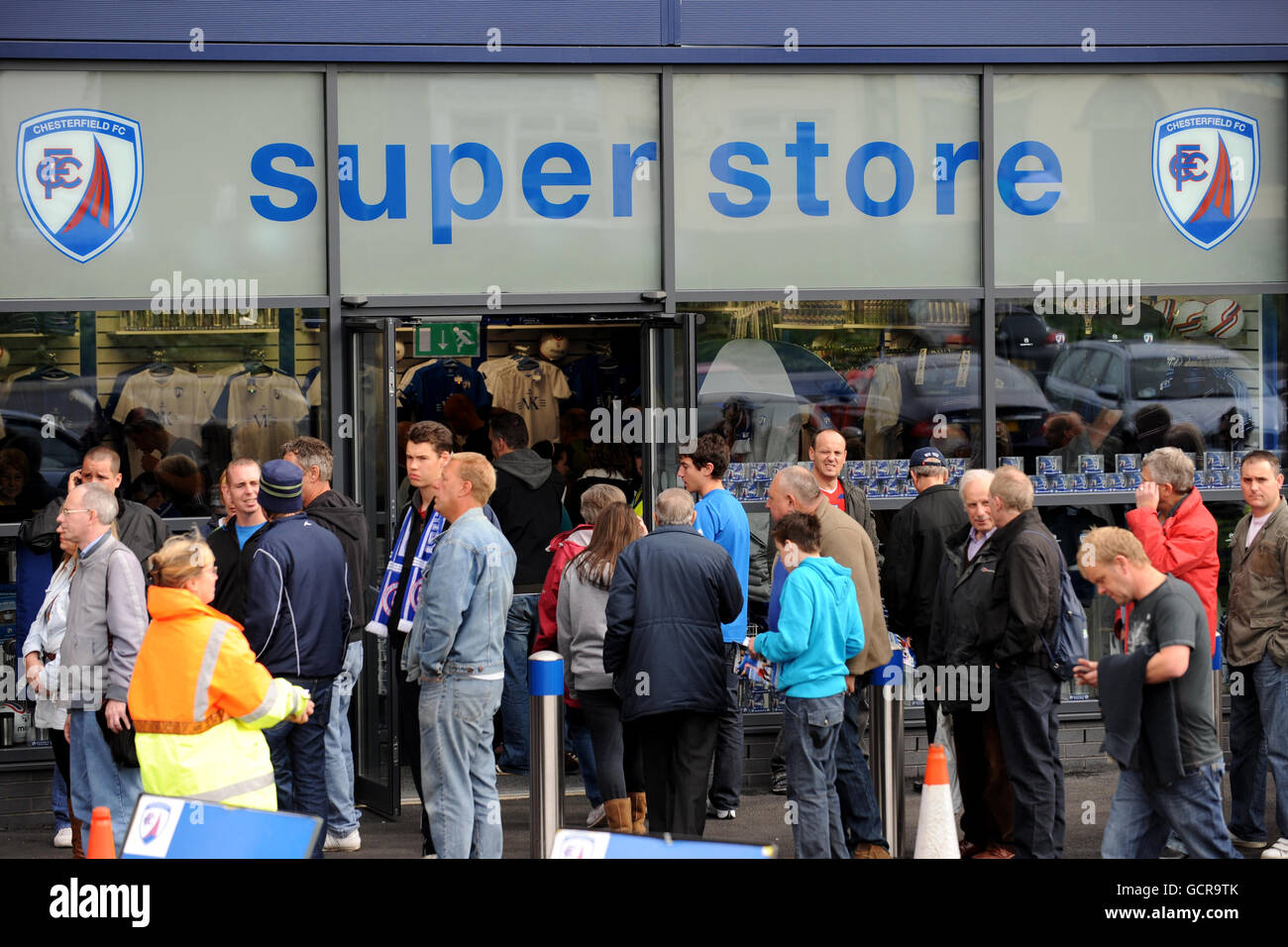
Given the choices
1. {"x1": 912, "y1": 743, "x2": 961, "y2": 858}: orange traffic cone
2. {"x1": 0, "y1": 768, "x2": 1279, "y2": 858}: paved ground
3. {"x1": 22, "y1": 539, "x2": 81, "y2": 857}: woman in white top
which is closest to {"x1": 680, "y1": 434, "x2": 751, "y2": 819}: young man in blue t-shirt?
{"x1": 0, "y1": 768, "x2": 1279, "y2": 858}: paved ground

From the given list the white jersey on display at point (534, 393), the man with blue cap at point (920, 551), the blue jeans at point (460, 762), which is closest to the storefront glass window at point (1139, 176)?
the man with blue cap at point (920, 551)

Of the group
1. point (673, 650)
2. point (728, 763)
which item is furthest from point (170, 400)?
point (728, 763)

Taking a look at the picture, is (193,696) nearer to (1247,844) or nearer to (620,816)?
(620,816)

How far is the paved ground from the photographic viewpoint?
7.38 meters

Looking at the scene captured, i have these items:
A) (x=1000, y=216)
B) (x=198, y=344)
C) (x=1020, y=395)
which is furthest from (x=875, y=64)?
(x=198, y=344)

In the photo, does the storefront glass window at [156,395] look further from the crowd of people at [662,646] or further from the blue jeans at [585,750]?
the blue jeans at [585,750]

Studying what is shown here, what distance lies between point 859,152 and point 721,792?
416 centimetres

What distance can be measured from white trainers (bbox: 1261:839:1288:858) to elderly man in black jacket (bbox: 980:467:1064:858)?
122cm

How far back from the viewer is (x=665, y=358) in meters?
8.66

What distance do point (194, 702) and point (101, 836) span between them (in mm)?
683

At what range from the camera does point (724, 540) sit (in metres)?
7.79

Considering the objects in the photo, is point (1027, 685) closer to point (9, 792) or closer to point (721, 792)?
point (721, 792)

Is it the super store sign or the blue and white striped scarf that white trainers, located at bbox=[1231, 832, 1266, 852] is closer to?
the super store sign

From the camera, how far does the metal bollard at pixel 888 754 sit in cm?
690
